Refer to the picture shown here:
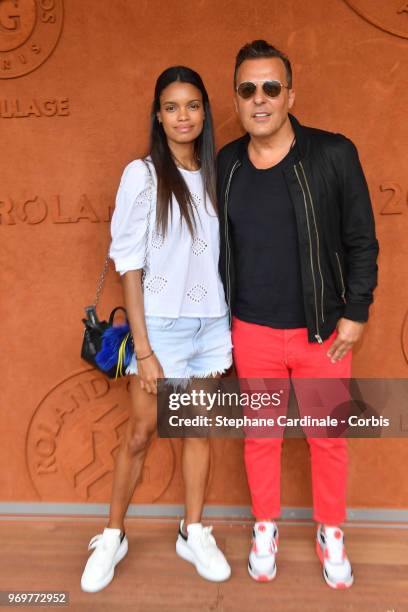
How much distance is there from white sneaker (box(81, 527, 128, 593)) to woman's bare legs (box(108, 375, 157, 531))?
5 cm

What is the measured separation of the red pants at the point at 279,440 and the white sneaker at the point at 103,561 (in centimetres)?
58

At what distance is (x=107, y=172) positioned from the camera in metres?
2.24

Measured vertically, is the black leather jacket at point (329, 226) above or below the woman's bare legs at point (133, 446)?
above

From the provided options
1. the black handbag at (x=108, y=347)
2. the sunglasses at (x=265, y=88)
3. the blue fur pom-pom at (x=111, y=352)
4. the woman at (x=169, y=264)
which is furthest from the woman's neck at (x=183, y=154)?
the blue fur pom-pom at (x=111, y=352)

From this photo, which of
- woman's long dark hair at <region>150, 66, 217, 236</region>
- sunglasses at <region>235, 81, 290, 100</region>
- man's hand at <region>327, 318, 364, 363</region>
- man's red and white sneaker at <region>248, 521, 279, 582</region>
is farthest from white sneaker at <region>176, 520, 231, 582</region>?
sunglasses at <region>235, 81, 290, 100</region>

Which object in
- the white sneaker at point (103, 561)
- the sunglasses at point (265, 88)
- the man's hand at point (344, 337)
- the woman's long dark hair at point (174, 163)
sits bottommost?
the white sneaker at point (103, 561)

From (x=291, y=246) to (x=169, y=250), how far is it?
44 cm

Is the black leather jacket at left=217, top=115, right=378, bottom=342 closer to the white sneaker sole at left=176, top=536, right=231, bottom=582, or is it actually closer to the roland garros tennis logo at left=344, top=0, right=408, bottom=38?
the roland garros tennis logo at left=344, top=0, right=408, bottom=38

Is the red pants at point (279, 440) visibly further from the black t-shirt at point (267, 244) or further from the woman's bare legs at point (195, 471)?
the woman's bare legs at point (195, 471)

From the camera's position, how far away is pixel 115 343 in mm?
2035

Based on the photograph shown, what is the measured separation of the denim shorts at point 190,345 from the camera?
6.32 ft

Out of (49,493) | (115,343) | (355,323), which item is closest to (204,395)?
(115,343)

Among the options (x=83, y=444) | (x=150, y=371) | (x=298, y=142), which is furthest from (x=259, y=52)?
(x=83, y=444)

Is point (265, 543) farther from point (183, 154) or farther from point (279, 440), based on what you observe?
point (183, 154)
